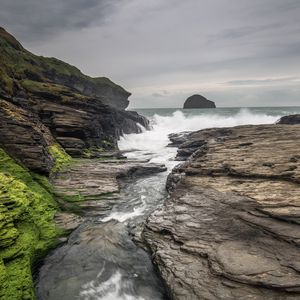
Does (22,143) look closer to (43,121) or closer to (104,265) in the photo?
(43,121)

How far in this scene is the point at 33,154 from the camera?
60.2 ft

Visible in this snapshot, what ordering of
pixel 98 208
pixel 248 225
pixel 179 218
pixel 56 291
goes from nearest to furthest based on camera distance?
pixel 56 291
pixel 248 225
pixel 179 218
pixel 98 208

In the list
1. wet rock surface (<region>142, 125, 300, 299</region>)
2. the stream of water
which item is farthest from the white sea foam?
wet rock surface (<region>142, 125, 300, 299</region>)

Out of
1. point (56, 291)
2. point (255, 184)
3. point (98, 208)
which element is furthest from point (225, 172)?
point (56, 291)

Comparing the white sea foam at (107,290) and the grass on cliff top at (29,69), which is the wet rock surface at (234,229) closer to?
the white sea foam at (107,290)

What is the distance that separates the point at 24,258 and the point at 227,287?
7.61 metres

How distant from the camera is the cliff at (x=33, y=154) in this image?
1028 cm

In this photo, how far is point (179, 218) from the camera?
1365 cm

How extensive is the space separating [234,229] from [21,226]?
31.4 ft

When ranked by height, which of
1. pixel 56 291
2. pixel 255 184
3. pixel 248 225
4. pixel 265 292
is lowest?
pixel 56 291

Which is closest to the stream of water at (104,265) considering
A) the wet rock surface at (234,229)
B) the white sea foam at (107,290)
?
the white sea foam at (107,290)

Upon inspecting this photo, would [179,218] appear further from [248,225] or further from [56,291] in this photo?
[56,291]

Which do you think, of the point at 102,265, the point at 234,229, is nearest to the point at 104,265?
the point at 102,265

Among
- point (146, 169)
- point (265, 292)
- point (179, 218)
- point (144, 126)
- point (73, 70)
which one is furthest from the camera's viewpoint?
point (73, 70)
